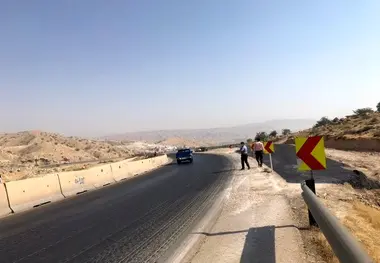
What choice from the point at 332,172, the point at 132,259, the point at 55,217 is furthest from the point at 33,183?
the point at 332,172

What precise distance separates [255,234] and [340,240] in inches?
141

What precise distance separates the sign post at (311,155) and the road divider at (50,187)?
1002 centimetres

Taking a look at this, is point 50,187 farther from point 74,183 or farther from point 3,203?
point 3,203

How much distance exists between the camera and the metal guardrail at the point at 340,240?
139 inches

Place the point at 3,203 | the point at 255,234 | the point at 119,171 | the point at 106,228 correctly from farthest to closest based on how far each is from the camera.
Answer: the point at 119,171
the point at 3,203
the point at 106,228
the point at 255,234

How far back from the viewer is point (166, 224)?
30.8 ft

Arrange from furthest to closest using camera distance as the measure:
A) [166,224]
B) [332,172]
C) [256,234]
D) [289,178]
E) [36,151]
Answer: [36,151], [332,172], [289,178], [166,224], [256,234]

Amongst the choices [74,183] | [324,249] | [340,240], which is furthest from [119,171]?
[340,240]

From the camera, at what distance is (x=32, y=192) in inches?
583

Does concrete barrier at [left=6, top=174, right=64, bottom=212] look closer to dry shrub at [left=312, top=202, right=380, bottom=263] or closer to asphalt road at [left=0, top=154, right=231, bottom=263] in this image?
asphalt road at [left=0, top=154, right=231, bottom=263]

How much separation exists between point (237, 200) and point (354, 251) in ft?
27.5

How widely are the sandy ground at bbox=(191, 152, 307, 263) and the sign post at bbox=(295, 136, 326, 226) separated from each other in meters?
0.96

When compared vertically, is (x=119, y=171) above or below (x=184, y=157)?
above

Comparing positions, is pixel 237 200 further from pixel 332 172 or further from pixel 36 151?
pixel 36 151
